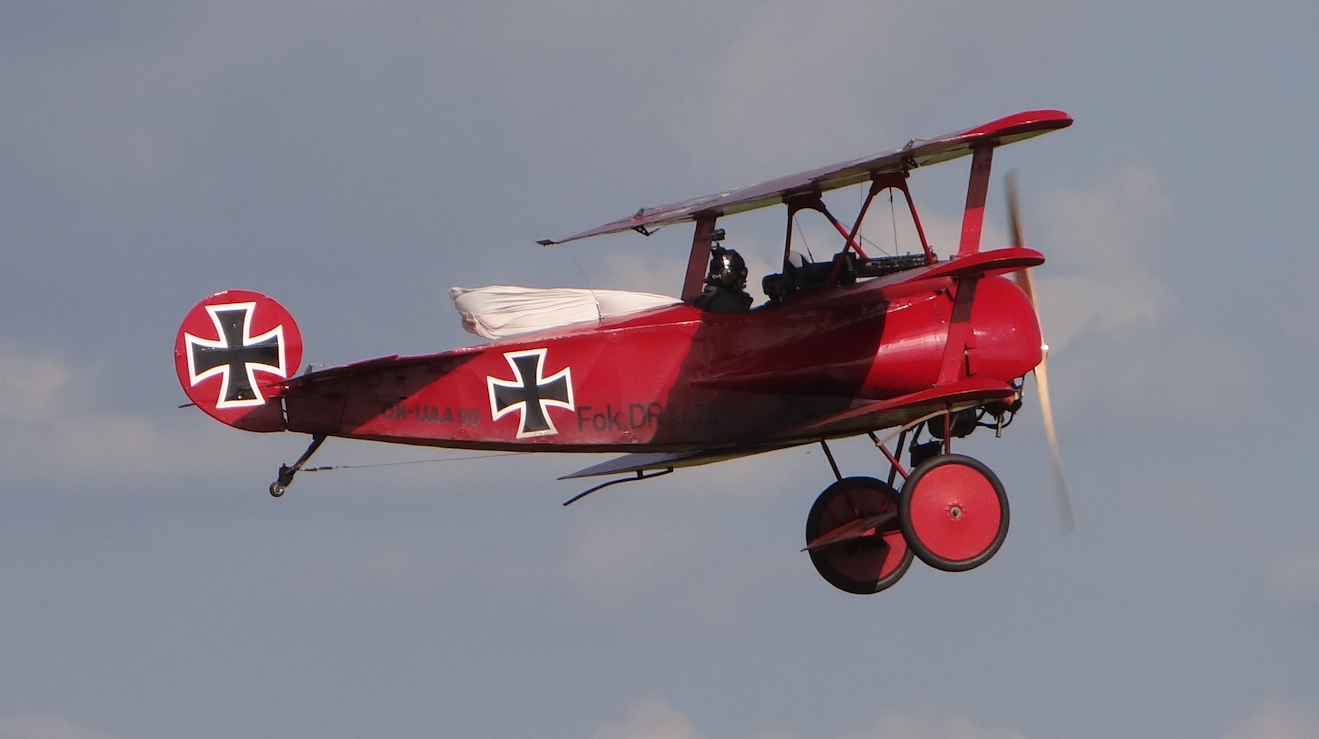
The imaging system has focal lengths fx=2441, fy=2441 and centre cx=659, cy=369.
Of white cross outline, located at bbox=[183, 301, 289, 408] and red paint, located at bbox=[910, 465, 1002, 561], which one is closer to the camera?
white cross outline, located at bbox=[183, 301, 289, 408]

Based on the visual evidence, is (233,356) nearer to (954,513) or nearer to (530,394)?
(530,394)

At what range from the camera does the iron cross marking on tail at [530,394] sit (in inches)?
712

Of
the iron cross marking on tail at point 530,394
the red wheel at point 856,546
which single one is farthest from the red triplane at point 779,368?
the red wheel at point 856,546

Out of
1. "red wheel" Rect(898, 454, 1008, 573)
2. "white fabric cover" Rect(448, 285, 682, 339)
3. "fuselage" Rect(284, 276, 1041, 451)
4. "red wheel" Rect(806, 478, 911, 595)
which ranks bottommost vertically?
"red wheel" Rect(806, 478, 911, 595)

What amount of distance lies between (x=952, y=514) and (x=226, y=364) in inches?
216

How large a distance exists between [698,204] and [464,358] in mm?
3145

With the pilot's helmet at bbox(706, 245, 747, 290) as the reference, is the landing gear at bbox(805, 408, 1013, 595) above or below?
below

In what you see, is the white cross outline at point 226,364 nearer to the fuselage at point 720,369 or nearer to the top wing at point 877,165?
the fuselage at point 720,369

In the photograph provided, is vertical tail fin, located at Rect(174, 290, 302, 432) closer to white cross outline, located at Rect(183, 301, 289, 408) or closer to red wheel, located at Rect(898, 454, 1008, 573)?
white cross outline, located at Rect(183, 301, 289, 408)

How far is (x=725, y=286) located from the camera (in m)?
19.0

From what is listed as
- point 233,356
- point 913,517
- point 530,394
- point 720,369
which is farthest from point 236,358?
point 913,517

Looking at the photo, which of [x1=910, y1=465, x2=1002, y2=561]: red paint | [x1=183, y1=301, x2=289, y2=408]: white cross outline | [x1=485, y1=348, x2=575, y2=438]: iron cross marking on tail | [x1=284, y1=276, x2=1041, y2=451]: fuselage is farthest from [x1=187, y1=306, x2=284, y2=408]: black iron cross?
[x1=910, y1=465, x2=1002, y2=561]: red paint

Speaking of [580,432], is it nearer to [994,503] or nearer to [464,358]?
[464,358]

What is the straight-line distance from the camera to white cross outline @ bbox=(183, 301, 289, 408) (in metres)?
17.4
